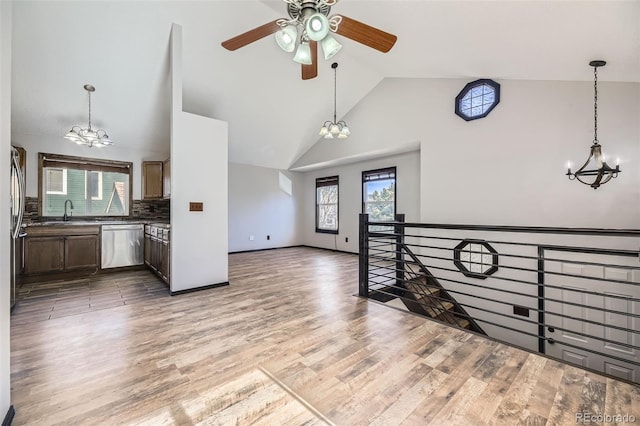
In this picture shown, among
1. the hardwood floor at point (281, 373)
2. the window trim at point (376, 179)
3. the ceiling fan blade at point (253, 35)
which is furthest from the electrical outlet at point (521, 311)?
the ceiling fan blade at point (253, 35)

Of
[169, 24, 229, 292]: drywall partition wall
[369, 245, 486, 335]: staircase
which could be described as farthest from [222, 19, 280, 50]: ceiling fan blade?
[369, 245, 486, 335]: staircase

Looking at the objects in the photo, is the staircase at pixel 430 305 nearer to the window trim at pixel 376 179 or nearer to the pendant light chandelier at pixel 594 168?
the window trim at pixel 376 179

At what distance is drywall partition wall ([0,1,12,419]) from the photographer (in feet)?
4.37

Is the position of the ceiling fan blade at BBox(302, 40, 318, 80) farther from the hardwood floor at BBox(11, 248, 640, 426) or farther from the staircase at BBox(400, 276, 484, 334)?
the staircase at BBox(400, 276, 484, 334)

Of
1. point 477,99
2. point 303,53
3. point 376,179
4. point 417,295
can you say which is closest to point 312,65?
point 303,53

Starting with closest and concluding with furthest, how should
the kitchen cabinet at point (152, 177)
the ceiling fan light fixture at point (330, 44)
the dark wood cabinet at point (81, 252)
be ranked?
the ceiling fan light fixture at point (330, 44) < the dark wood cabinet at point (81, 252) < the kitchen cabinet at point (152, 177)

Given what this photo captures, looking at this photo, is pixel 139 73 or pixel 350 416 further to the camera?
pixel 139 73

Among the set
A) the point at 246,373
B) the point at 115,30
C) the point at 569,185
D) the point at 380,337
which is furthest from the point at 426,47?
the point at 246,373

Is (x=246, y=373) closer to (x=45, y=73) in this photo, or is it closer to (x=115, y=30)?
(x=115, y=30)

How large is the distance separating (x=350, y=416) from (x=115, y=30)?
15.5 feet

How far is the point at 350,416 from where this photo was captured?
1.46 metres

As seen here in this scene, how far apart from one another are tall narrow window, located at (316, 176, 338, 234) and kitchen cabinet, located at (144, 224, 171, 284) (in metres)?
4.24

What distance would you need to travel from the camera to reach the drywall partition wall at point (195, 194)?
3.47m

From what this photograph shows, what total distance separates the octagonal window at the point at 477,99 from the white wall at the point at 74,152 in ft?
18.3
